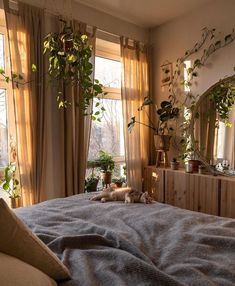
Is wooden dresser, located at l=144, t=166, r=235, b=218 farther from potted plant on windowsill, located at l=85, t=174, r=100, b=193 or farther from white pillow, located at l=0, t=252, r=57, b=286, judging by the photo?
white pillow, located at l=0, t=252, r=57, b=286

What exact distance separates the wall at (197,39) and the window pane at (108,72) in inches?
21.8

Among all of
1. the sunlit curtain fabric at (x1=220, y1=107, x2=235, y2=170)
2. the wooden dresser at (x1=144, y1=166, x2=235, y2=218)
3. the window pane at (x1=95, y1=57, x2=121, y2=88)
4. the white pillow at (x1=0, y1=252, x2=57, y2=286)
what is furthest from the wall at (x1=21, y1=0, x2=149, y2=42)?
the white pillow at (x1=0, y1=252, x2=57, y2=286)

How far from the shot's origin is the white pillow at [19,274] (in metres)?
0.77

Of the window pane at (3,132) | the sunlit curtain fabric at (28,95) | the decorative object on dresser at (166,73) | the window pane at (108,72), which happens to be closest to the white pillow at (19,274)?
the sunlit curtain fabric at (28,95)

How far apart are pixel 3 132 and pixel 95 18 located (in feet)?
5.50

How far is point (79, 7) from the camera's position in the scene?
282cm

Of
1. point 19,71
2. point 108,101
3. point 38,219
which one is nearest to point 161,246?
point 38,219

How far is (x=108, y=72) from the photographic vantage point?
11.1 feet

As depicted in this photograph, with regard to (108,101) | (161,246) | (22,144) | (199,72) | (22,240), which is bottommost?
(161,246)

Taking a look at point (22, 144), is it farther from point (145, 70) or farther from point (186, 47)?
point (186, 47)

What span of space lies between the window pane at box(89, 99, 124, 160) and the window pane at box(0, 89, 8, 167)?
3.43 feet

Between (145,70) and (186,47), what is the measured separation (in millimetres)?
611

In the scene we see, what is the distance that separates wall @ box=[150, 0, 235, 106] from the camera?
9.16 feet

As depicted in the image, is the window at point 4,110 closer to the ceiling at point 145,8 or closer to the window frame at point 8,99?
the window frame at point 8,99
